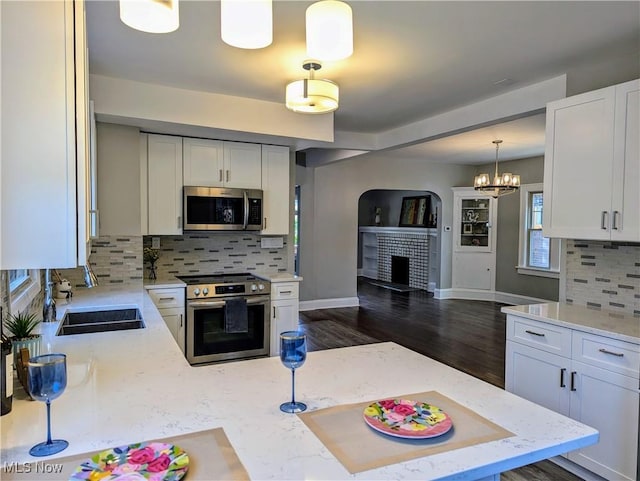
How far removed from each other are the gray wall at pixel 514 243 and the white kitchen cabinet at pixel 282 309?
15.7 feet

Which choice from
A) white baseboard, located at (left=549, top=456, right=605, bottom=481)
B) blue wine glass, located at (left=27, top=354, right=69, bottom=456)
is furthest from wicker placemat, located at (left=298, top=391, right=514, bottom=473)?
white baseboard, located at (left=549, top=456, right=605, bottom=481)

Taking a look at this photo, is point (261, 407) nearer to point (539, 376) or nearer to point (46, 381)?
point (46, 381)

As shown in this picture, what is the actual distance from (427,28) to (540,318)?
5.97ft

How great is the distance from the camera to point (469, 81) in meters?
3.18

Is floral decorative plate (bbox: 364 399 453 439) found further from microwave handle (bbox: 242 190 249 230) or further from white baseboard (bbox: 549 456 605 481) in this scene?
microwave handle (bbox: 242 190 249 230)

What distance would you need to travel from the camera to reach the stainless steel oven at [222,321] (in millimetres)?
3801

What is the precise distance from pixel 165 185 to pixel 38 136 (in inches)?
114

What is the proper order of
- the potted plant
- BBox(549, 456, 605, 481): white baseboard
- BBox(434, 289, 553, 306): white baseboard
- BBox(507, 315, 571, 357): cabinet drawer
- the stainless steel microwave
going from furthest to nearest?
BBox(434, 289, 553, 306): white baseboard < the stainless steel microwave < BBox(507, 315, 571, 357): cabinet drawer < BBox(549, 456, 605, 481): white baseboard < the potted plant

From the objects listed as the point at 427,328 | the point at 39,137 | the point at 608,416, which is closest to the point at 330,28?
the point at 39,137

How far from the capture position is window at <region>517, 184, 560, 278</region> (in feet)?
23.3

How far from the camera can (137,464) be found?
3.10ft

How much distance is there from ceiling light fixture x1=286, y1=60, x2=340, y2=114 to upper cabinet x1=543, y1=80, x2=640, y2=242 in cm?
145

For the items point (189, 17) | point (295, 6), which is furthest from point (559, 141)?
point (189, 17)

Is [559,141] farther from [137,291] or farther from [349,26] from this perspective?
[137,291]
